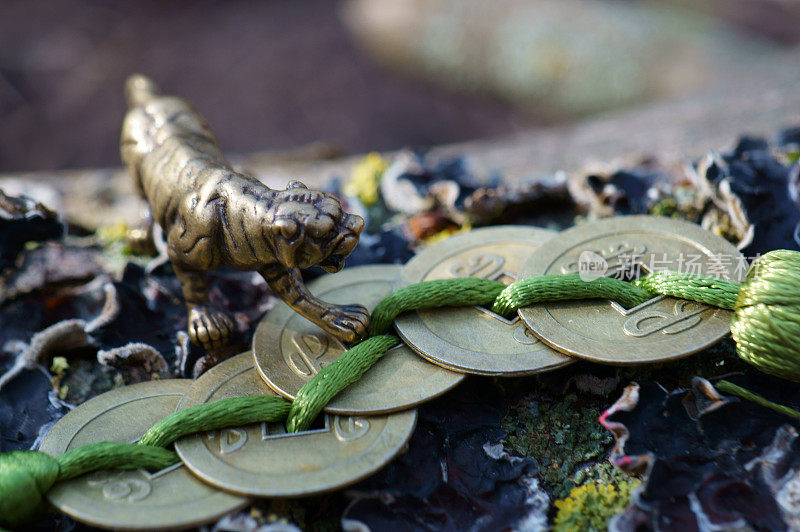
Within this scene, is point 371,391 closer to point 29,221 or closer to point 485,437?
point 485,437

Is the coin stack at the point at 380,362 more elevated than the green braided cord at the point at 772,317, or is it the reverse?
the coin stack at the point at 380,362

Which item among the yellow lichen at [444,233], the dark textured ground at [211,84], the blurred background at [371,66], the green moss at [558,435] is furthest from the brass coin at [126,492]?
the dark textured ground at [211,84]

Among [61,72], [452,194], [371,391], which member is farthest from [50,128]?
[371,391]

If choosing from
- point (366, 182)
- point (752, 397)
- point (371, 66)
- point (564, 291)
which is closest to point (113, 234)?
point (366, 182)

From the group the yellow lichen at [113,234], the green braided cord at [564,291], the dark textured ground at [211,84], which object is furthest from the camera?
the dark textured ground at [211,84]

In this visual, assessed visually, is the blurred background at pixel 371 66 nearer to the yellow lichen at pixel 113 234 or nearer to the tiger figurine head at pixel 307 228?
the yellow lichen at pixel 113 234

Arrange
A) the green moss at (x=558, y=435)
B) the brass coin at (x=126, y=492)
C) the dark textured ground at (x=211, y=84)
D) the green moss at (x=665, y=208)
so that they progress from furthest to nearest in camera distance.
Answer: the dark textured ground at (x=211, y=84), the green moss at (x=665, y=208), the green moss at (x=558, y=435), the brass coin at (x=126, y=492)

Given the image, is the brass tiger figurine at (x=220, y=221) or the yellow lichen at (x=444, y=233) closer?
the brass tiger figurine at (x=220, y=221)
